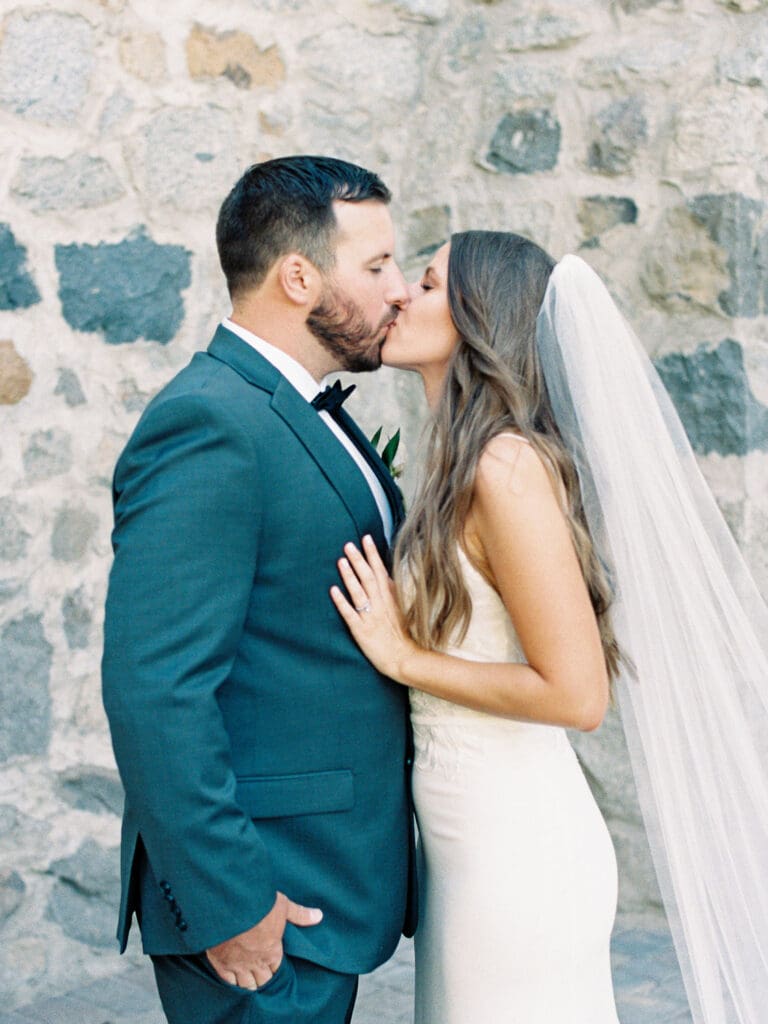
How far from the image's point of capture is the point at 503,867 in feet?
7.11

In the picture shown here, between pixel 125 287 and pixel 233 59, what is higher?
pixel 233 59

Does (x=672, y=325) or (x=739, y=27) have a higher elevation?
(x=739, y=27)

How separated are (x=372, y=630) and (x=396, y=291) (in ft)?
2.10

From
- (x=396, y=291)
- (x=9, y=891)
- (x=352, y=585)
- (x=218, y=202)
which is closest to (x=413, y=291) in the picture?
(x=396, y=291)

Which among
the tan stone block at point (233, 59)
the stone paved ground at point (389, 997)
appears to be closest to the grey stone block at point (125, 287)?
the tan stone block at point (233, 59)

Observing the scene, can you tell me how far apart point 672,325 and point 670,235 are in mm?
267

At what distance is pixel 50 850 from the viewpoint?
3516 mm

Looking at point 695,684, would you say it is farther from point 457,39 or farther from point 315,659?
point 457,39

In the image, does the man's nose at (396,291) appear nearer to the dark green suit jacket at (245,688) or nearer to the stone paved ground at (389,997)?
the dark green suit jacket at (245,688)

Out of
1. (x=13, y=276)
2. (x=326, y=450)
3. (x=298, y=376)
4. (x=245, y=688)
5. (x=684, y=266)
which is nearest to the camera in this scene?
(x=245, y=688)

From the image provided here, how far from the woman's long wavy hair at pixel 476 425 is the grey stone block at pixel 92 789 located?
66.5 inches

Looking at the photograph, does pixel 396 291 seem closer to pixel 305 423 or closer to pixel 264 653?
pixel 305 423

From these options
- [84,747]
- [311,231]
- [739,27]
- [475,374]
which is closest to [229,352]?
[311,231]

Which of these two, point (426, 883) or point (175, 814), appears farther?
point (426, 883)
